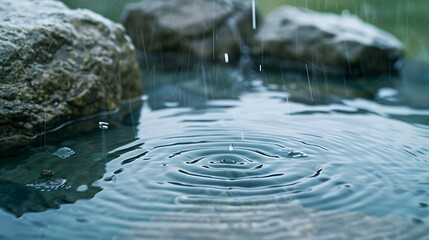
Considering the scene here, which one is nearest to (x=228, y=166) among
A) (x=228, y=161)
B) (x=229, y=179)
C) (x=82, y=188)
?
(x=228, y=161)

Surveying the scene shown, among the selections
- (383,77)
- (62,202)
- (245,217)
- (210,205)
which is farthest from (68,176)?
(383,77)

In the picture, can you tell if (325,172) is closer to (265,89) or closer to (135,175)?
(135,175)

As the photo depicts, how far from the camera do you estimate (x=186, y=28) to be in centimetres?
962

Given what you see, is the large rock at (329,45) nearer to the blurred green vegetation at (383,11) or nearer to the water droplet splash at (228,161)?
the blurred green vegetation at (383,11)

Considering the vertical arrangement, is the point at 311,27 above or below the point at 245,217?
above

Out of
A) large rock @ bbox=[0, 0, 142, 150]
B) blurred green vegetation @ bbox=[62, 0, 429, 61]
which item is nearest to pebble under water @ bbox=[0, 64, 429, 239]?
large rock @ bbox=[0, 0, 142, 150]

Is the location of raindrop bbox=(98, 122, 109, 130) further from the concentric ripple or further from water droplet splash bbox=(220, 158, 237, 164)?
water droplet splash bbox=(220, 158, 237, 164)

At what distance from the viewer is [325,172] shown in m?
3.68

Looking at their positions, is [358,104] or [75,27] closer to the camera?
[75,27]

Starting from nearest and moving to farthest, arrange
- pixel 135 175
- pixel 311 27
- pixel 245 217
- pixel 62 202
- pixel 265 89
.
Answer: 1. pixel 245 217
2. pixel 62 202
3. pixel 135 175
4. pixel 265 89
5. pixel 311 27

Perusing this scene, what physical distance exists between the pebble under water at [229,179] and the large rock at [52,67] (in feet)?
1.19

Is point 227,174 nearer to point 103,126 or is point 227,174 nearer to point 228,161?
point 228,161

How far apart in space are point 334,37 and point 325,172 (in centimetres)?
554

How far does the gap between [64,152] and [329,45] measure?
5759 mm
